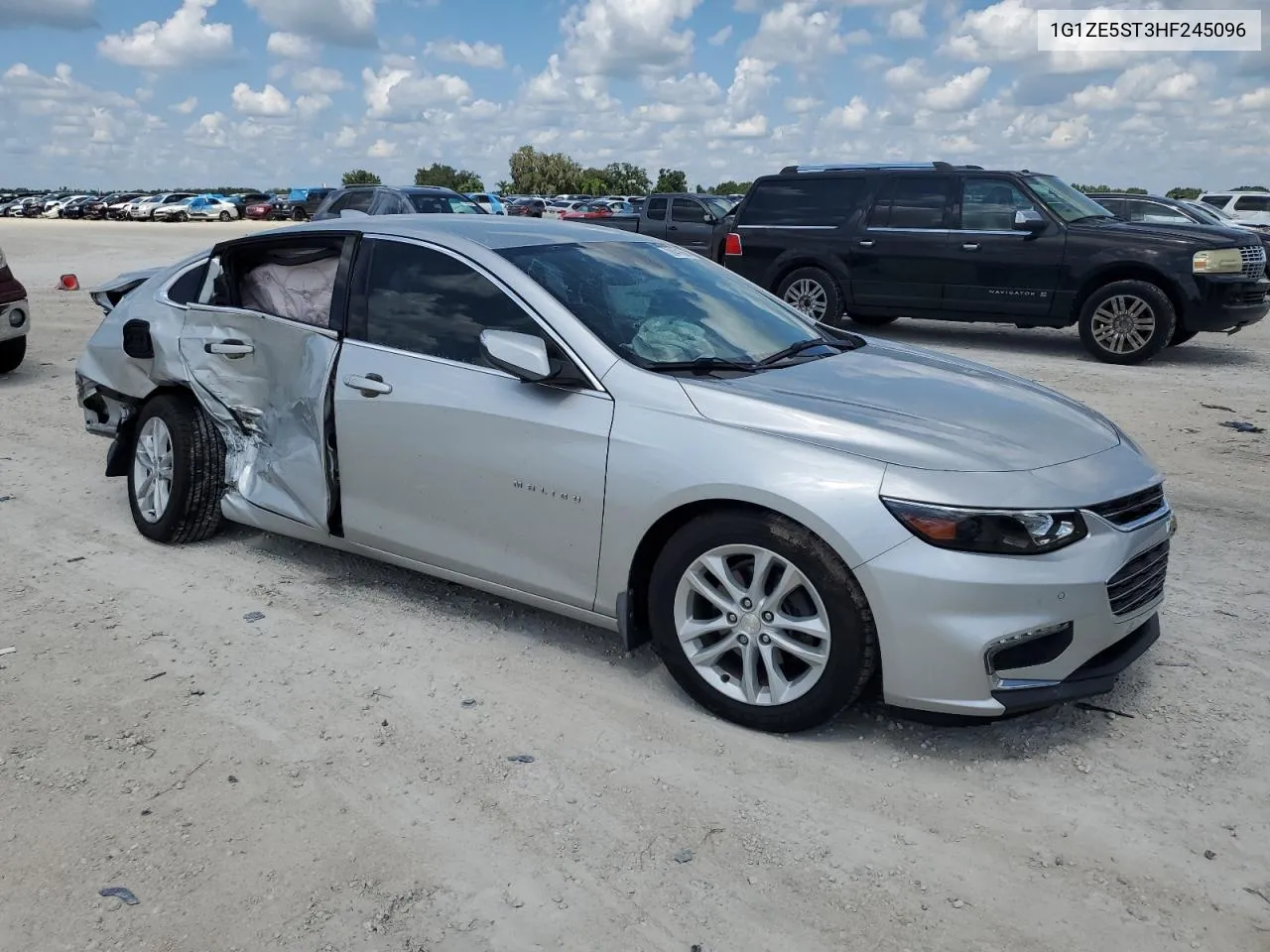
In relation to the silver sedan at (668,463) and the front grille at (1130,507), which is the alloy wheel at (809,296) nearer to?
the silver sedan at (668,463)

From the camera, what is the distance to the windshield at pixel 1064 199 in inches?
457

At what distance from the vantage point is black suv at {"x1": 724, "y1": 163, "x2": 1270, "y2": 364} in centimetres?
1089

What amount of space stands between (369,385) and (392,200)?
A: 13963 millimetres

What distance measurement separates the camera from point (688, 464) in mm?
3568

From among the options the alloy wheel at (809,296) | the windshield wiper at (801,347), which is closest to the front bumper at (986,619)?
the windshield wiper at (801,347)

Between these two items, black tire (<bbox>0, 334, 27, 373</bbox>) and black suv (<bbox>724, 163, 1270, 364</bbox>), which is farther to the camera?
black suv (<bbox>724, 163, 1270, 364</bbox>)

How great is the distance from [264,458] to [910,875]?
3.29 metres

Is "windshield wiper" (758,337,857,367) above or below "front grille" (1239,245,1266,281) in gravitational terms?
below

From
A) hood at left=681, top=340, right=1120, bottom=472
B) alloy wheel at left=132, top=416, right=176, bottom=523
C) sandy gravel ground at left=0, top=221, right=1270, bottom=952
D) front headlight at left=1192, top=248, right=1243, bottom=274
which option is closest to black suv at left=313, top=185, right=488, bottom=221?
front headlight at left=1192, top=248, right=1243, bottom=274

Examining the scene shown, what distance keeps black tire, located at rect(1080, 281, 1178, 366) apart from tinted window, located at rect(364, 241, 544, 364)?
874 cm

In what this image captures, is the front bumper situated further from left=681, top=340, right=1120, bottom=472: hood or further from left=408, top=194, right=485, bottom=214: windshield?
left=408, top=194, right=485, bottom=214: windshield

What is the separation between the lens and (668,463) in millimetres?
3611

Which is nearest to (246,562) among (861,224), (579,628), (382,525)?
(382,525)

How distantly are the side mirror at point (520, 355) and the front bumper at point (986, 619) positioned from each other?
131 centimetres
